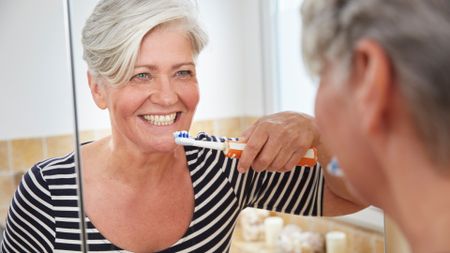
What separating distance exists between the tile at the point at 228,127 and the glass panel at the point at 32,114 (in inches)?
9.0

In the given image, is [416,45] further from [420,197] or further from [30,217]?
[30,217]

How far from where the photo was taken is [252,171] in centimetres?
89

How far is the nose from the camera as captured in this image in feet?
2.43

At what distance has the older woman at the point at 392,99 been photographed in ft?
1.24

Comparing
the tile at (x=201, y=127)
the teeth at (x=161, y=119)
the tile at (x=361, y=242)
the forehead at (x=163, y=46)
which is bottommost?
the tile at (x=361, y=242)

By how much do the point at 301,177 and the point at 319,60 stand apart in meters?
0.51

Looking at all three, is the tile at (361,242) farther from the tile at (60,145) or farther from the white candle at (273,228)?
the tile at (60,145)

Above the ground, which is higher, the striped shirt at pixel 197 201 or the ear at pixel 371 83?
the ear at pixel 371 83

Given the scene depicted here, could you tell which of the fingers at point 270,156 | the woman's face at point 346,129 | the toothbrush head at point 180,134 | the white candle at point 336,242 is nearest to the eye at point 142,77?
the toothbrush head at point 180,134

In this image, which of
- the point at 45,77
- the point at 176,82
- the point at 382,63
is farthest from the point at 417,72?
the point at 45,77

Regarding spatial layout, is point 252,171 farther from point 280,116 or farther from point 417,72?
point 417,72

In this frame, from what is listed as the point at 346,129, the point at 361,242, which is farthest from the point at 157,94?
the point at 361,242

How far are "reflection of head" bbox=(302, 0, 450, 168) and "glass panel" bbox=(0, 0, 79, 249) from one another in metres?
0.48

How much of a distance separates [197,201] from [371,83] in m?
0.52
